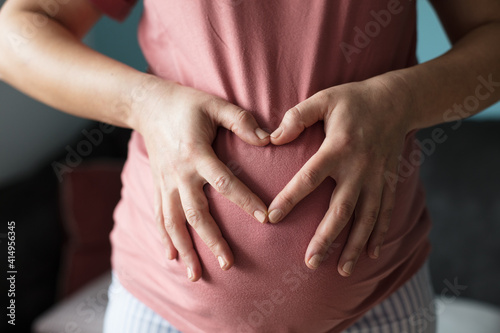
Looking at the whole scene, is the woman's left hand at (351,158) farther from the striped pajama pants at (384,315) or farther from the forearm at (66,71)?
the forearm at (66,71)

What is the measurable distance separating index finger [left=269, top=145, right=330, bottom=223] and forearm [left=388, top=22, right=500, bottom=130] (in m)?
0.14

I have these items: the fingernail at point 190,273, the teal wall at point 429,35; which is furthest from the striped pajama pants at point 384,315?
the teal wall at point 429,35

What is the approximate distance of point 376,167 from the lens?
632 mm

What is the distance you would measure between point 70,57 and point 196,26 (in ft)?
0.59

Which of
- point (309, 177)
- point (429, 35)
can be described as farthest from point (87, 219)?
point (309, 177)

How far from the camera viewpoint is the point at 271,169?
640 mm

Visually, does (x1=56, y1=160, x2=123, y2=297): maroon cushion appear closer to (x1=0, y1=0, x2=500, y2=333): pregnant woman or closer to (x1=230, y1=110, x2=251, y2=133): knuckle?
(x1=0, y1=0, x2=500, y2=333): pregnant woman

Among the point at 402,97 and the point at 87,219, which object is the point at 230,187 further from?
the point at 87,219

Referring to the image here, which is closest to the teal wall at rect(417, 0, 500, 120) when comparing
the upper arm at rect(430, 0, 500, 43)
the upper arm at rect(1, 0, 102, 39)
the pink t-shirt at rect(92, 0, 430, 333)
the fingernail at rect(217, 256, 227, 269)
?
the upper arm at rect(430, 0, 500, 43)

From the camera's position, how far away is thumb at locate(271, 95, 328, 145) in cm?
62

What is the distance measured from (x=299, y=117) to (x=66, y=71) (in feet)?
1.07

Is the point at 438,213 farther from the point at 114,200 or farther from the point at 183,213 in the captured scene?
the point at 183,213

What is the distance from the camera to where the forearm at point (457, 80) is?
0.67 meters

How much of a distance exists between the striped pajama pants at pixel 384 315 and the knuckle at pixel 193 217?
6.5 inches
